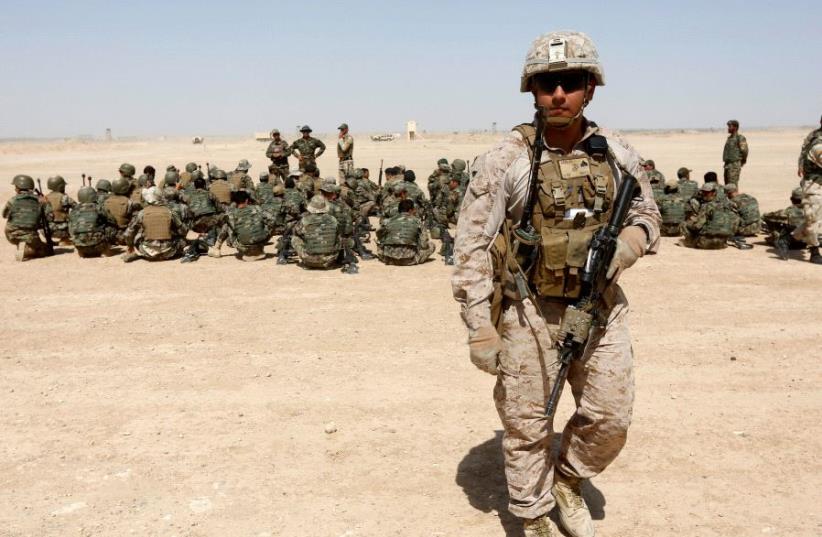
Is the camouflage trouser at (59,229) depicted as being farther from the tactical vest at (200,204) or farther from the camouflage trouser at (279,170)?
the camouflage trouser at (279,170)

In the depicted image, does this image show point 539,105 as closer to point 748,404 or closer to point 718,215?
point 748,404

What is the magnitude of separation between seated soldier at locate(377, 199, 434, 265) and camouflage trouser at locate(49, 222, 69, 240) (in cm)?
614

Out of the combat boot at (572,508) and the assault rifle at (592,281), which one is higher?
the assault rifle at (592,281)

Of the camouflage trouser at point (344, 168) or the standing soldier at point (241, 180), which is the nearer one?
the standing soldier at point (241, 180)

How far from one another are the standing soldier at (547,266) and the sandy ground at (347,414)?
590 mm

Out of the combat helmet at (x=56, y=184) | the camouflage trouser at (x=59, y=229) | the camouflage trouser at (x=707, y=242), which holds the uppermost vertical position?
the combat helmet at (x=56, y=184)

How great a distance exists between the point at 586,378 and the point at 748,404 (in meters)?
2.57

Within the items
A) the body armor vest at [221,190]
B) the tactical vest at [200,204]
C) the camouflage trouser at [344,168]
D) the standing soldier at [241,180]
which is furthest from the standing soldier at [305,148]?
the tactical vest at [200,204]

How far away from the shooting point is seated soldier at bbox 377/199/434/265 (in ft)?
31.8

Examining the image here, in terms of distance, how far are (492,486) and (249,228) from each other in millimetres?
7419

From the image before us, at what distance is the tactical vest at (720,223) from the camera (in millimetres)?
10383

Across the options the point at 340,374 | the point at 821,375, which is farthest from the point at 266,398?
the point at 821,375

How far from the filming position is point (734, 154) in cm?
1454

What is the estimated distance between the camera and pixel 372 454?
4082mm
